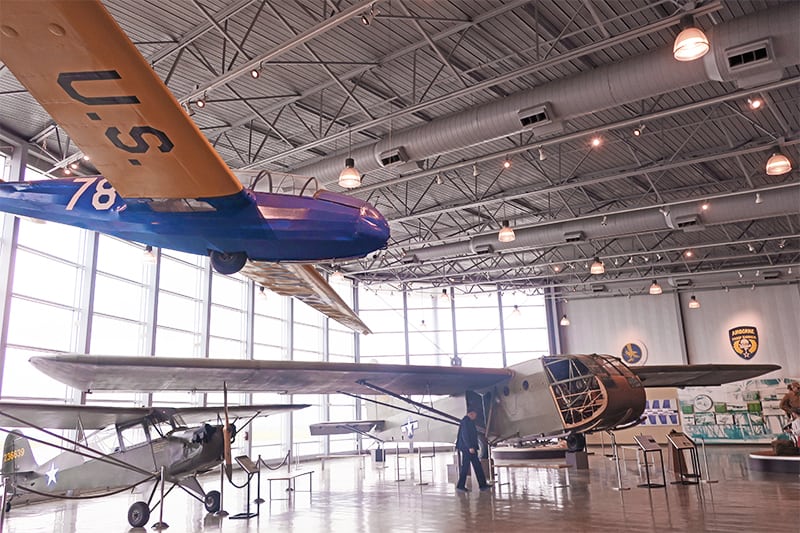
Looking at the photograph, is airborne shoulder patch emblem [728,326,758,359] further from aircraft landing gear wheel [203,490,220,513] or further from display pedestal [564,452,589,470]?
aircraft landing gear wheel [203,490,220,513]

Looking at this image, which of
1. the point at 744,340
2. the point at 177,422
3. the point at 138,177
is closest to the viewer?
the point at 138,177

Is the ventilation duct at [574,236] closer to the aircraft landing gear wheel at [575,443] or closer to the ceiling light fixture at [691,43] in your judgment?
the aircraft landing gear wheel at [575,443]

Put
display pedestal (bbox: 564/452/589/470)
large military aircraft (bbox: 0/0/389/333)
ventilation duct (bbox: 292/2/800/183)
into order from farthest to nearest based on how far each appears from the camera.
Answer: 1. display pedestal (bbox: 564/452/589/470)
2. ventilation duct (bbox: 292/2/800/183)
3. large military aircraft (bbox: 0/0/389/333)

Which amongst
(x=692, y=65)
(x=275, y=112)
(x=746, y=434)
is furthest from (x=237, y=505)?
(x=746, y=434)

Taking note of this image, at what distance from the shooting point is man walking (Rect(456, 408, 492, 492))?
10305 mm

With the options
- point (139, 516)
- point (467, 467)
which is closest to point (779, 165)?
point (467, 467)

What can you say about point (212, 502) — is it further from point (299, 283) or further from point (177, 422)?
point (299, 283)

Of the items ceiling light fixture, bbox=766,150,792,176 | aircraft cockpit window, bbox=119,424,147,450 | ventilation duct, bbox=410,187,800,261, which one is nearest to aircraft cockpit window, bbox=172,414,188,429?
aircraft cockpit window, bbox=119,424,147,450

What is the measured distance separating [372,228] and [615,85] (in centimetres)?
601

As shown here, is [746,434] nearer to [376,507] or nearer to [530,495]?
[530,495]

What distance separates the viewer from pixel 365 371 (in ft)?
30.8

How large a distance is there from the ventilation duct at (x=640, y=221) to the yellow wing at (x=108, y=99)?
43.9 ft

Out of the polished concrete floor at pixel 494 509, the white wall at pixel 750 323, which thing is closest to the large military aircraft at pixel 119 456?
the polished concrete floor at pixel 494 509

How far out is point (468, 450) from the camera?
1030 centimetres
